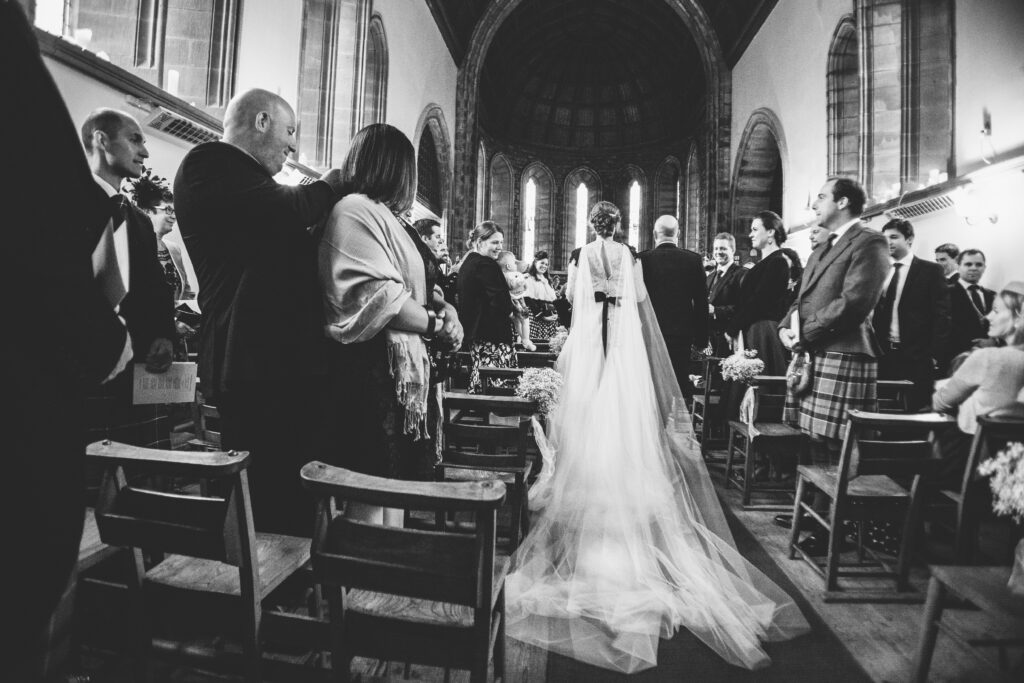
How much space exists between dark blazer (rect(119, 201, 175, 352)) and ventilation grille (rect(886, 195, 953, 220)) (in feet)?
20.8

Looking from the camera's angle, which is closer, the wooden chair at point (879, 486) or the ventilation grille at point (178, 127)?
the wooden chair at point (879, 486)

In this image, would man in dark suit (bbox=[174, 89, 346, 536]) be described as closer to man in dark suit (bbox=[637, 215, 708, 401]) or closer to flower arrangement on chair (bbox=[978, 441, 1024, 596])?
flower arrangement on chair (bbox=[978, 441, 1024, 596])

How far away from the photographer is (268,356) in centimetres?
150

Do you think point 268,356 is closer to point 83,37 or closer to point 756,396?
point 756,396

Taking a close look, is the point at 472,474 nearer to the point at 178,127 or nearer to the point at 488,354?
the point at 488,354

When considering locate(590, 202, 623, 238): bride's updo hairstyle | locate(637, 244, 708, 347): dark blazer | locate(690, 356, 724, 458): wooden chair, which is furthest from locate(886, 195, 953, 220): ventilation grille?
locate(590, 202, 623, 238): bride's updo hairstyle

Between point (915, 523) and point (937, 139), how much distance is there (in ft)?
19.5

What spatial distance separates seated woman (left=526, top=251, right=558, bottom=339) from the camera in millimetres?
7637

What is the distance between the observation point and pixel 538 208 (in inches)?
734

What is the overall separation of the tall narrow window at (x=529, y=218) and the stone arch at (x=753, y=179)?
7.74m

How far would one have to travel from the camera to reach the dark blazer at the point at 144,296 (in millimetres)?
1881

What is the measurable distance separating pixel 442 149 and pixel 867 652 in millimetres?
12354

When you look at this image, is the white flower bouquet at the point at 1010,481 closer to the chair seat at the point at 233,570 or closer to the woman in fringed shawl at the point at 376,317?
the woman in fringed shawl at the point at 376,317

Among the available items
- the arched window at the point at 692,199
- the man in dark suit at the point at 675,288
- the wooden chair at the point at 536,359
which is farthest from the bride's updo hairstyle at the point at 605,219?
the arched window at the point at 692,199
